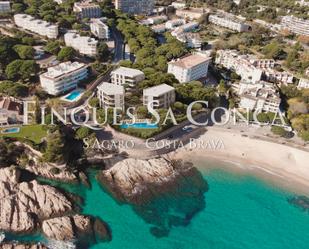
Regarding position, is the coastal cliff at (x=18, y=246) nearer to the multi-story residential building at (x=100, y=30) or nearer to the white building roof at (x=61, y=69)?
the white building roof at (x=61, y=69)

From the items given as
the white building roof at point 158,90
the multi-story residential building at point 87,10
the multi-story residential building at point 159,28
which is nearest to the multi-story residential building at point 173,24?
the multi-story residential building at point 159,28

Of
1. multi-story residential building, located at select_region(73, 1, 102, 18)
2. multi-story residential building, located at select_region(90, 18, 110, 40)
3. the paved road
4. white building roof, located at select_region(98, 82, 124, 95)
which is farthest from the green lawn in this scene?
multi-story residential building, located at select_region(73, 1, 102, 18)

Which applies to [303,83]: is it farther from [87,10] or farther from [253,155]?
[87,10]

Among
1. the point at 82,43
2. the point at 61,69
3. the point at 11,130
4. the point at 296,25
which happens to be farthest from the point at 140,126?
the point at 296,25

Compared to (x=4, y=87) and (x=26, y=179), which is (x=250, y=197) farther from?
(x=4, y=87)

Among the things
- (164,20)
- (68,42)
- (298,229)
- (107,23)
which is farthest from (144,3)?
(298,229)

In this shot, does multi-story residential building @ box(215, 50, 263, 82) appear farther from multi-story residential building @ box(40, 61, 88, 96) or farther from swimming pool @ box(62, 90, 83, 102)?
swimming pool @ box(62, 90, 83, 102)
